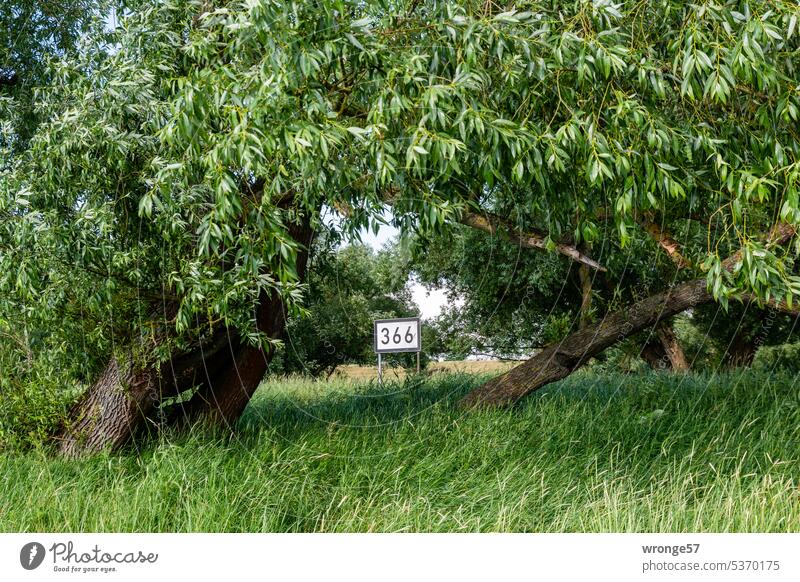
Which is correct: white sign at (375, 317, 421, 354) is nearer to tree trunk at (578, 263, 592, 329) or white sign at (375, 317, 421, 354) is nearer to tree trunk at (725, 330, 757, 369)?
tree trunk at (578, 263, 592, 329)

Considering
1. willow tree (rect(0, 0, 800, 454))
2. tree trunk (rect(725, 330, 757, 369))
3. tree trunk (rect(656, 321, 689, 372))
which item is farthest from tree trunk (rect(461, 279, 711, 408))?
tree trunk (rect(725, 330, 757, 369))

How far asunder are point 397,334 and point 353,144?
8.29ft

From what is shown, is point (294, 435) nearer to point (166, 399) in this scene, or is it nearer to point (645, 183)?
point (166, 399)

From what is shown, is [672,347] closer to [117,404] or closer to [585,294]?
[585,294]

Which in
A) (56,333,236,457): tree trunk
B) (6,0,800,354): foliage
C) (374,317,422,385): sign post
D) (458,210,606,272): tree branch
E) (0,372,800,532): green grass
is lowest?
(0,372,800,532): green grass

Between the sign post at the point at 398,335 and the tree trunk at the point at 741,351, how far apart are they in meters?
5.57

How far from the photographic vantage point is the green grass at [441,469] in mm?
4766

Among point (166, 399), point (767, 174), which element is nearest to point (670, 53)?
point (767, 174)

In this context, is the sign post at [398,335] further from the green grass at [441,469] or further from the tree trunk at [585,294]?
the tree trunk at [585,294]

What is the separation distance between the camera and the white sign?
19.9 ft

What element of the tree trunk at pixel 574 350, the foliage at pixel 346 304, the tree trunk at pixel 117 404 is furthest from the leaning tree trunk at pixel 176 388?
the tree trunk at pixel 574 350

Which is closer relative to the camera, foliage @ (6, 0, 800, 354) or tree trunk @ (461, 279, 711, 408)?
foliage @ (6, 0, 800, 354)

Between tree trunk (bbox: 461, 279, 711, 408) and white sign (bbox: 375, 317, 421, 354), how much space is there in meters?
1.01
